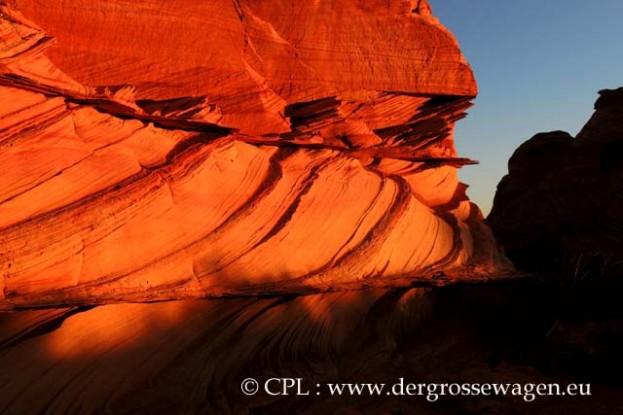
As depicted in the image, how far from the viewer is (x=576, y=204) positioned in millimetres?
14516

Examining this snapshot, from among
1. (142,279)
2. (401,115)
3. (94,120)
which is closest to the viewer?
(142,279)

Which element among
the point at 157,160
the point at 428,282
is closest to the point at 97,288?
the point at 157,160

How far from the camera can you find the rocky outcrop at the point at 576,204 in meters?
14.0

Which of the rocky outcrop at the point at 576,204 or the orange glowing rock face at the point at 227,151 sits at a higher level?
the orange glowing rock face at the point at 227,151

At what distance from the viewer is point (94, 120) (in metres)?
7.44

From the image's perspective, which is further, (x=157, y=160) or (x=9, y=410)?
(x=157, y=160)

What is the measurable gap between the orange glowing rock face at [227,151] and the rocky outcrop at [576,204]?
2.35m

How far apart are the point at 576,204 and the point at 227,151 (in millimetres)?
10002

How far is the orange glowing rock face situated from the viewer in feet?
21.5

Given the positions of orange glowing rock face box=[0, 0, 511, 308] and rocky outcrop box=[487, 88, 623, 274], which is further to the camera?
rocky outcrop box=[487, 88, 623, 274]

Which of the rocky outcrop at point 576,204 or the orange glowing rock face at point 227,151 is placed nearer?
the orange glowing rock face at point 227,151

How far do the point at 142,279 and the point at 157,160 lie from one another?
1796 mm

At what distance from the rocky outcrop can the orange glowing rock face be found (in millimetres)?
2353

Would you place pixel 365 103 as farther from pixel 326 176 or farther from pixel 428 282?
pixel 428 282
